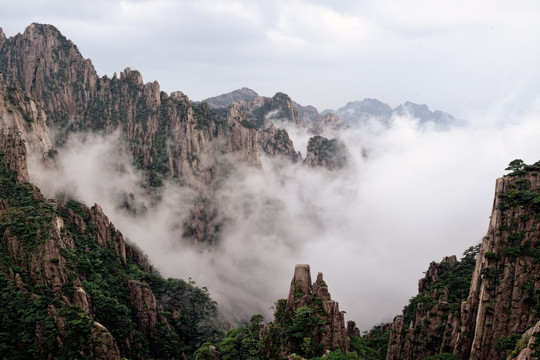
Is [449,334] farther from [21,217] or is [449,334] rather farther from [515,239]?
[21,217]

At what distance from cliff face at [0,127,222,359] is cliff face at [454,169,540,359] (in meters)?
48.1

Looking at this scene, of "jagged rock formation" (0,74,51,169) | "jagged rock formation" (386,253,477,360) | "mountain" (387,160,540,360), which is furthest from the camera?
"jagged rock formation" (0,74,51,169)

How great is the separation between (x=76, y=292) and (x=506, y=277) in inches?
2338

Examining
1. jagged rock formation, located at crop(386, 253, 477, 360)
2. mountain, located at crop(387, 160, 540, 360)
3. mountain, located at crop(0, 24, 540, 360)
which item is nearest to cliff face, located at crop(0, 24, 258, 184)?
mountain, located at crop(0, 24, 540, 360)

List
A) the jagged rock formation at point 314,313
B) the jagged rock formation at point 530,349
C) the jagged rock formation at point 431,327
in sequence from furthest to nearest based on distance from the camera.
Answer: the jagged rock formation at point 431,327
the jagged rock formation at point 314,313
the jagged rock formation at point 530,349

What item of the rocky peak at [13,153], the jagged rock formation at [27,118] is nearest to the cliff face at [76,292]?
the rocky peak at [13,153]

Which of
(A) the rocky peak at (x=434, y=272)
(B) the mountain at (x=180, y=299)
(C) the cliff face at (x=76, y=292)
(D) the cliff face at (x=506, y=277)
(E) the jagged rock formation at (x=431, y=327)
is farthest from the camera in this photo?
(A) the rocky peak at (x=434, y=272)

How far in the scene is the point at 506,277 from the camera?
47.5 meters

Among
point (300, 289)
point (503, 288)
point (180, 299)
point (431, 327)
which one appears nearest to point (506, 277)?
point (503, 288)

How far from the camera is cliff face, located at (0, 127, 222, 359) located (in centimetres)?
5247

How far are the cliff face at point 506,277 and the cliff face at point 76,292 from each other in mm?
48132

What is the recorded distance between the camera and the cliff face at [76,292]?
52469 mm

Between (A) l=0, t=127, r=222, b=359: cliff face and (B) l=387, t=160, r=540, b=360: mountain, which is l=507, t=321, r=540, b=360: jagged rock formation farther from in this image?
(A) l=0, t=127, r=222, b=359: cliff face

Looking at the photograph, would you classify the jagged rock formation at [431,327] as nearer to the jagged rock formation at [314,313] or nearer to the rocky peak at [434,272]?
the rocky peak at [434,272]
